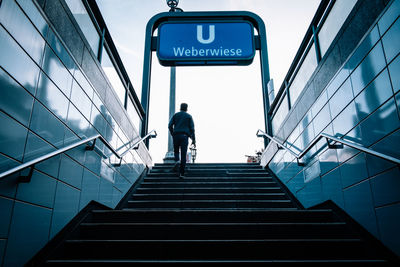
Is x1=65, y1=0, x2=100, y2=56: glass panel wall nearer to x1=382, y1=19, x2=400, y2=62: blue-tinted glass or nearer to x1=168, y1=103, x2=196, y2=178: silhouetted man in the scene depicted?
x1=168, y1=103, x2=196, y2=178: silhouetted man

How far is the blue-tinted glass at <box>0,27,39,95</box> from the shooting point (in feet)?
6.23

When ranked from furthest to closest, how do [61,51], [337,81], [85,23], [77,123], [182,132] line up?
[182,132] < [85,23] < [337,81] < [77,123] < [61,51]

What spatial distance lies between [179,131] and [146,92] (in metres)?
1.83

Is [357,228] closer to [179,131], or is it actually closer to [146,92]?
[179,131]

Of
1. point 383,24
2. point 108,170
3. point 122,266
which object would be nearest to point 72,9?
point 108,170

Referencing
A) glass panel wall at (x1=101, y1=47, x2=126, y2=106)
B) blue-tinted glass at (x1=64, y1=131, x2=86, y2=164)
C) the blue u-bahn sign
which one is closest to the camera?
blue-tinted glass at (x1=64, y1=131, x2=86, y2=164)

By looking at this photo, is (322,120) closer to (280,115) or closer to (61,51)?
(280,115)

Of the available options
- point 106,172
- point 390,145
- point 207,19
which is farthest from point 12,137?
point 207,19

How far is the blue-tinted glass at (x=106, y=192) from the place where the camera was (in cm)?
365

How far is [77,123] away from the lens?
3061 mm

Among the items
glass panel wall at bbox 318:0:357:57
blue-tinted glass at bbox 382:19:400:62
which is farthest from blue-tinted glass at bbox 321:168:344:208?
glass panel wall at bbox 318:0:357:57

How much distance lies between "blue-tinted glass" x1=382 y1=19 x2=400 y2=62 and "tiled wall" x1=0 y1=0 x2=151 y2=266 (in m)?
2.71

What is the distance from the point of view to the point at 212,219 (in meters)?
3.25

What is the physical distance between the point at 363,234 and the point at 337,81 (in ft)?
5.27
